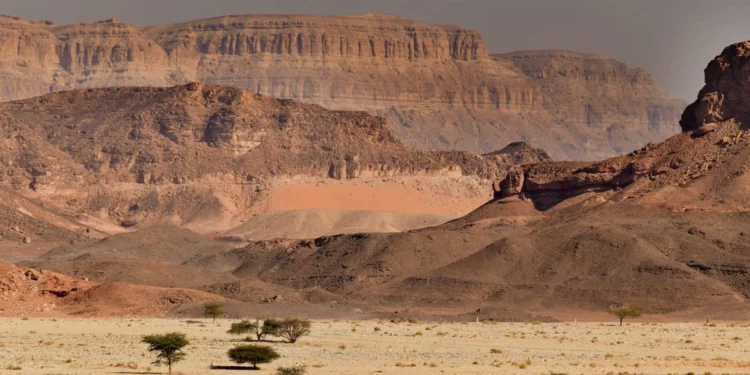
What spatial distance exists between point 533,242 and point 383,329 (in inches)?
1340

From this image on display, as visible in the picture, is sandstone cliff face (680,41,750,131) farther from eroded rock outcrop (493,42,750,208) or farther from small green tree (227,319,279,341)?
small green tree (227,319,279,341)

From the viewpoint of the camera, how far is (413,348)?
81.8 meters

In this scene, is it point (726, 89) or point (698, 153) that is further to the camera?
point (726, 89)

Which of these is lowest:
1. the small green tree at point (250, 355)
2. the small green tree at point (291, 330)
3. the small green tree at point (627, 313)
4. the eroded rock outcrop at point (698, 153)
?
the small green tree at point (250, 355)

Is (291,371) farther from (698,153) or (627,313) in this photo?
(698,153)

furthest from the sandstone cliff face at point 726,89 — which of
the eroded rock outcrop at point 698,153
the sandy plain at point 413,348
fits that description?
the sandy plain at point 413,348

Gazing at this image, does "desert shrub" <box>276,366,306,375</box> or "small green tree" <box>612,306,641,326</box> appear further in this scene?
"small green tree" <box>612,306,641,326</box>

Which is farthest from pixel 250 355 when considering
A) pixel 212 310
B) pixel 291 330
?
pixel 212 310

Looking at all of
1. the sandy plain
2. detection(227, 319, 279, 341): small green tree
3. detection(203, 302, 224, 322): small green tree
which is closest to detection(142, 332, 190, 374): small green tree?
the sandy plain

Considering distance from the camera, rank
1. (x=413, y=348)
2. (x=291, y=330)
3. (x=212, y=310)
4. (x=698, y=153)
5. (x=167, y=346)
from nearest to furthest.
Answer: (x=167, y=346), (x=413, y=348), (x=291, y=330), (x=212, y=310), (x=698, y=153)

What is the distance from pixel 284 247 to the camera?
519 feet

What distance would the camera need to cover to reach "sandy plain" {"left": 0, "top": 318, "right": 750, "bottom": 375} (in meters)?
70.0

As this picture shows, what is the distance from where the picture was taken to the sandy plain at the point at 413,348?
2756 inches

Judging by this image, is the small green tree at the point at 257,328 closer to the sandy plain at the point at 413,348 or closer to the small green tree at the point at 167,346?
the sandy plain at the point at 413,348
